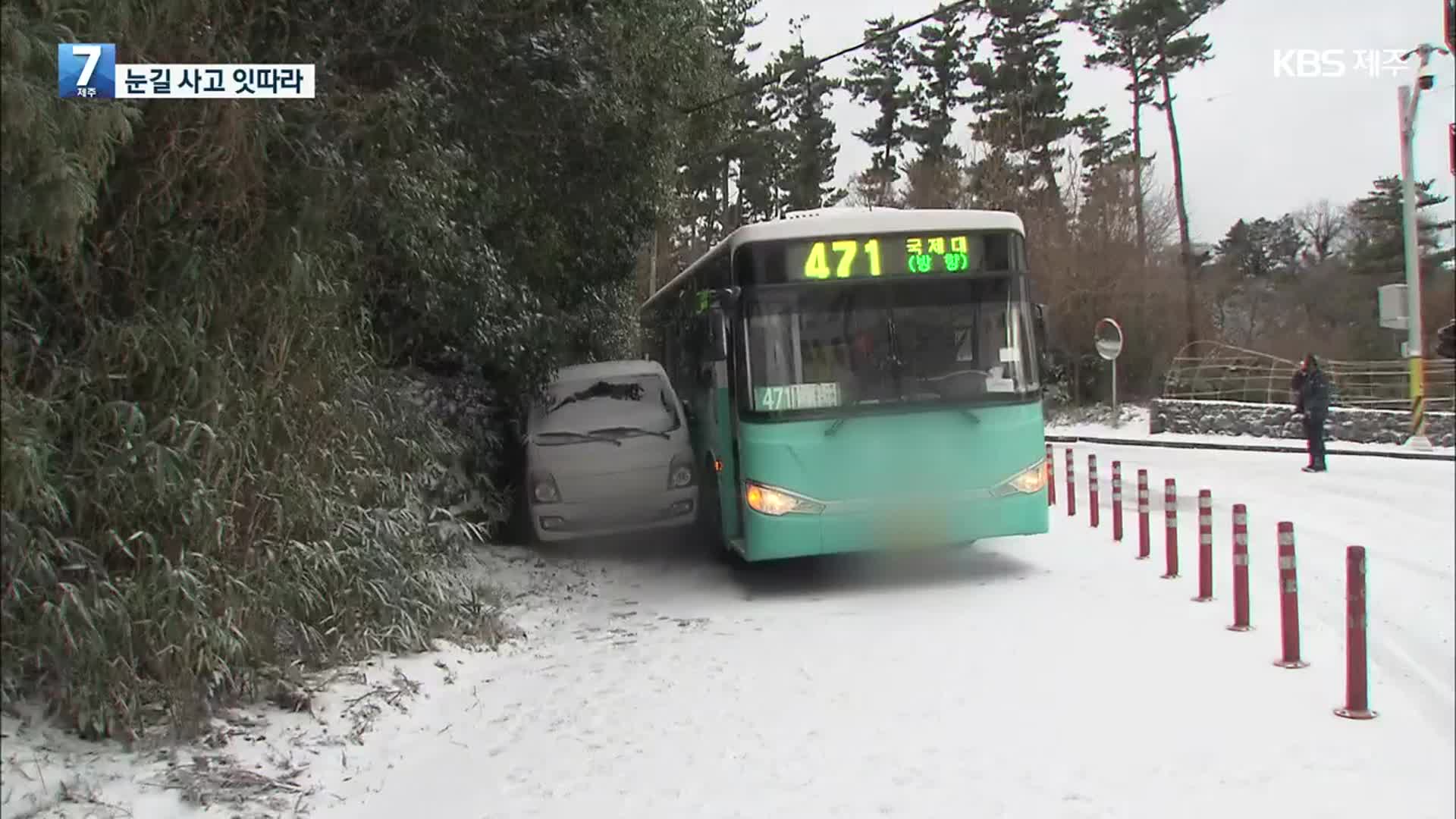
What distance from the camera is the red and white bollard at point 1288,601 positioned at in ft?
20.7

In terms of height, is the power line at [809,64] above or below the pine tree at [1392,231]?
above

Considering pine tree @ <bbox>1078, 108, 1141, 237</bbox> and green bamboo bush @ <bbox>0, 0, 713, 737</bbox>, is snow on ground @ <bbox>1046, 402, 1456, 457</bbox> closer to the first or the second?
pine tree @ <bbox>1078, 108, 1141, 237</bbox>

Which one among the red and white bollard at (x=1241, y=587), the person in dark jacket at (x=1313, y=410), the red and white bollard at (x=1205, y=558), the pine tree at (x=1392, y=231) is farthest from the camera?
the person in dark jacket at (x=1313, y=410)

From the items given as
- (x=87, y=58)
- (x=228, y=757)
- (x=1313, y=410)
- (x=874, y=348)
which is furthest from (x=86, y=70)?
(x=1313, y=410)

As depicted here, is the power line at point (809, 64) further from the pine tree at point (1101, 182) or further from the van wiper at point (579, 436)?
the pine tree at point (1101, 182)

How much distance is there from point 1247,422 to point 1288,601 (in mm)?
20005

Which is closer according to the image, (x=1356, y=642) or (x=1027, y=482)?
(x=1356, y=642)

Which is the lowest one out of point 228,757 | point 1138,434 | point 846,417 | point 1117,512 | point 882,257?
point 1138,434

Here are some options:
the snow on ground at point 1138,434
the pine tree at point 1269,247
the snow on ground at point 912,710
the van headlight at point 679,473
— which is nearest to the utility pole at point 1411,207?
the snow on ground at point 912,710

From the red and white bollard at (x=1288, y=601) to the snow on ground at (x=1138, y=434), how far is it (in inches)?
490

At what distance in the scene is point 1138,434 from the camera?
1187 inches

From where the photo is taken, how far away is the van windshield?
36.6ft

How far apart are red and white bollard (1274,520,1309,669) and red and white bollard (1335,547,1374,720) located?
2.78 ft

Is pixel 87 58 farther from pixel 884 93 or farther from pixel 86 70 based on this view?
pixel 884 93
